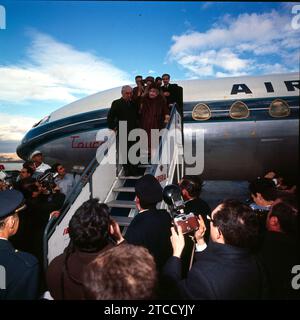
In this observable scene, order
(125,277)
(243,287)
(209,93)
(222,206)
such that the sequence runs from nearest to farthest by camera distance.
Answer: (125,277) < (243,287) < (222,206) < (209,93)

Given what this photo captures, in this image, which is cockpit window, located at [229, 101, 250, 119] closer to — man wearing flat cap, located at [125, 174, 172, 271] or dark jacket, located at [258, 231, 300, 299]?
man wearing flat cap, located at [125, 174, 172, 271]

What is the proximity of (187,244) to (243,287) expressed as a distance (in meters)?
1.31

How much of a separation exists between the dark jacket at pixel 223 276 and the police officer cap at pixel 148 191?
34.7 inches

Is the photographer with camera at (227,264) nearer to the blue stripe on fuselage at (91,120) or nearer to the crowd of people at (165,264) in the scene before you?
the crowd of people at (165,264)

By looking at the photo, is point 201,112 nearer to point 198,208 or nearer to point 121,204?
point 121,204

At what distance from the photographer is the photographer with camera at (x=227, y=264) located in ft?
5.66

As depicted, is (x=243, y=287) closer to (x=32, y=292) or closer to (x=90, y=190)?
(x=32, y=292)

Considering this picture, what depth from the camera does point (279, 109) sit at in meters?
8.09

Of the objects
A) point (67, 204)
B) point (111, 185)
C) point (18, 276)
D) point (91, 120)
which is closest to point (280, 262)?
point (18, 276)

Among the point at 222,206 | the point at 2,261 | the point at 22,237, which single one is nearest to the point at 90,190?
the point at 22,237

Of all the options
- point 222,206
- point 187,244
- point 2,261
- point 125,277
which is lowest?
point 187,244

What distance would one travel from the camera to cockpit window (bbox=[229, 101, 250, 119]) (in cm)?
822

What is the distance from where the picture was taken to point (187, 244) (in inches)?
120

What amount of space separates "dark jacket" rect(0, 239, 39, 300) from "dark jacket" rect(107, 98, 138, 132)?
408 cm
